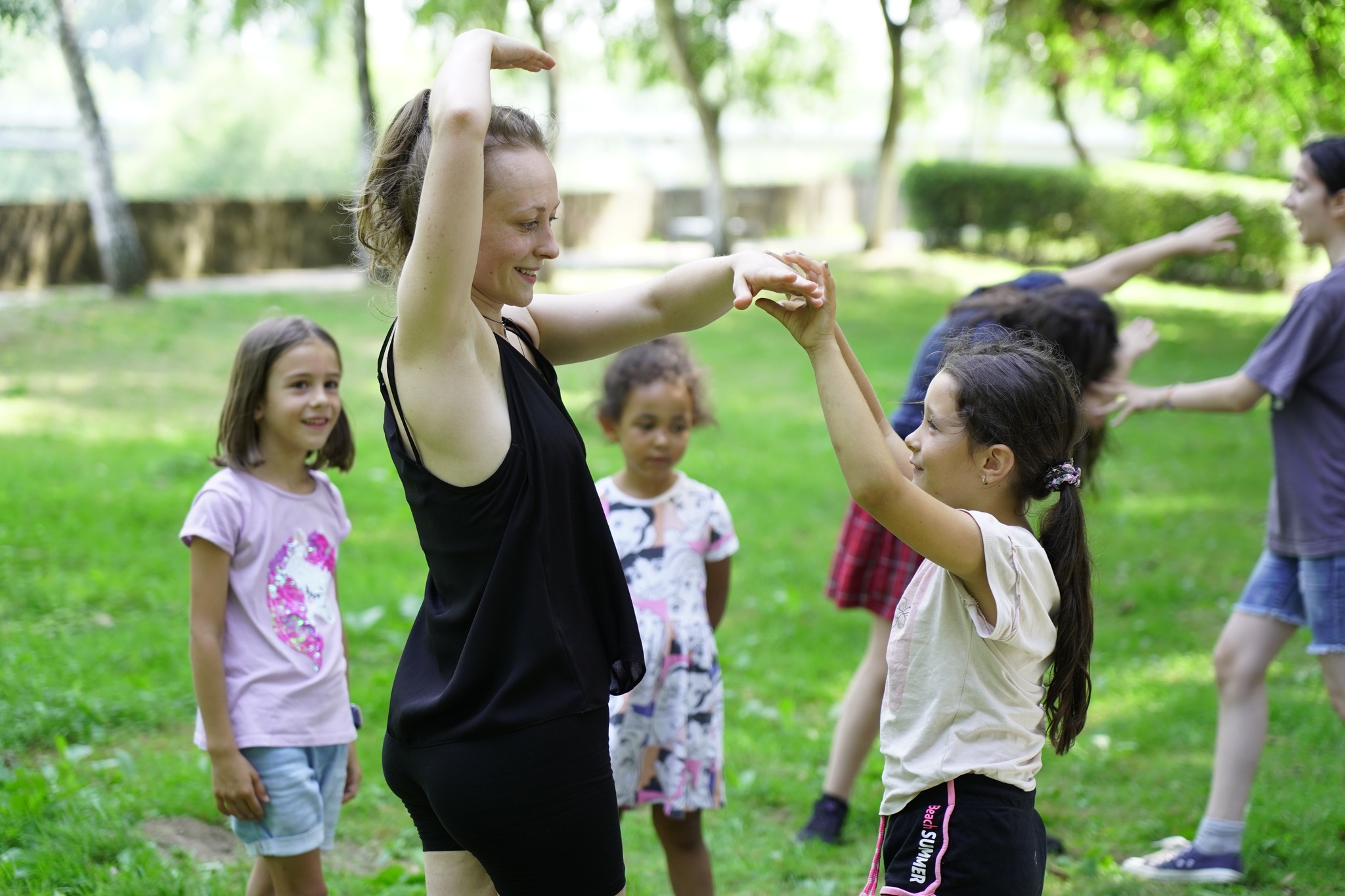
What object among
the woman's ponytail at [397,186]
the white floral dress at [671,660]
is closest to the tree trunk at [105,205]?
the white floral dress at [671,660]

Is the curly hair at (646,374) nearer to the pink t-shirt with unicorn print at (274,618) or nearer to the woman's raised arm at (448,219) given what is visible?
the pink t-shirt with unicorn print at (274,618)

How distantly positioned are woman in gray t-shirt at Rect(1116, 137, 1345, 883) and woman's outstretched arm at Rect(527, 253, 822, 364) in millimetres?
1844

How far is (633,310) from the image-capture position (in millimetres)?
2369

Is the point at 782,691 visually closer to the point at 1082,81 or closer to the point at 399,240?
the point at 399,240

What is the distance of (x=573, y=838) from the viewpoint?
196 cm

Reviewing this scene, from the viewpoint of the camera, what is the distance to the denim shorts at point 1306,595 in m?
3.46

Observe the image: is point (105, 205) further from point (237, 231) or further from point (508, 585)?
point (508, 585)

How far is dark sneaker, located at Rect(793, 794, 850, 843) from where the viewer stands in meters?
3.91

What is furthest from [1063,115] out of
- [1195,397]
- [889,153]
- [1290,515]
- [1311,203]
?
[1290,515]

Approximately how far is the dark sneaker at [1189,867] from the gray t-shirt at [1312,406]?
0.97 m

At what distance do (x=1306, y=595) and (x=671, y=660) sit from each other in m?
1.95

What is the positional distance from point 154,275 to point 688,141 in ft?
74.1

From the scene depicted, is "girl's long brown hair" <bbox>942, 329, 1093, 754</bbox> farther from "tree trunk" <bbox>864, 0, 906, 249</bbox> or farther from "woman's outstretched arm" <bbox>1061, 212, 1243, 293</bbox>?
"tree trunk" <bbox>864, 0, 906, 249</bbox>

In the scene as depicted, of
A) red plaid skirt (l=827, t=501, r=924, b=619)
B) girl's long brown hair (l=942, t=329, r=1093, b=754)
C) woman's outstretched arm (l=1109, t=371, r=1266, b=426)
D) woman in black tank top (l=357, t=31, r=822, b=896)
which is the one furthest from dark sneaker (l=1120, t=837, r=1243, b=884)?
woman in black tank top (l=357, t=31, r=822, b=896)
